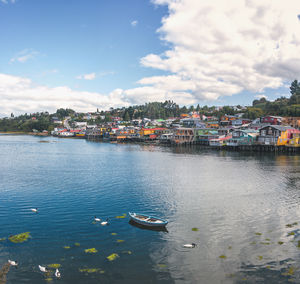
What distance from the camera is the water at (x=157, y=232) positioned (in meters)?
14.5

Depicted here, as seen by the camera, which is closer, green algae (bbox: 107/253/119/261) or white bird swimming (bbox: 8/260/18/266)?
white bird swimming (bbox: 8/260/18/266)

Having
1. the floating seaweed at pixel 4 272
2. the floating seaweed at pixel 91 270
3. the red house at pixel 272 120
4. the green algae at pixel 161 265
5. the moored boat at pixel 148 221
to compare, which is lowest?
the floating seaweed at pixel 4 272

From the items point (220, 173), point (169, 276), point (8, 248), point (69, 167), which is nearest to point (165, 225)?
point (169, 276)

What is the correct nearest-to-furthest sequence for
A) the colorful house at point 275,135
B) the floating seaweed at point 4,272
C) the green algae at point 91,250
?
the floating seaweed at point 4,272 → the green algae at point 91,250 → the colorful house at point 275,135

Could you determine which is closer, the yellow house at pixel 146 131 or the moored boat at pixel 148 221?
the moored boat at pixel 148 221

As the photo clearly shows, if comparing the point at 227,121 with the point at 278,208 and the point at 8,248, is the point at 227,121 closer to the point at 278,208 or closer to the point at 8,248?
the point at 278,208

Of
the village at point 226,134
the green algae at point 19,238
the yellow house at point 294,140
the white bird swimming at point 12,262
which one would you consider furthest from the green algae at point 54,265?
the yellow house at point 294,140

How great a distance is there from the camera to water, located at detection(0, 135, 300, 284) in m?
14.5

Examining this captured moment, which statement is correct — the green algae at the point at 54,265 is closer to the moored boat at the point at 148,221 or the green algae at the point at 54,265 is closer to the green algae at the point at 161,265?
the green algae at the point at 161,265

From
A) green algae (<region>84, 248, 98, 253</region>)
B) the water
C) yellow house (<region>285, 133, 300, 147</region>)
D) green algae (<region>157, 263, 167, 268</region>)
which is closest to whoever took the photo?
the water

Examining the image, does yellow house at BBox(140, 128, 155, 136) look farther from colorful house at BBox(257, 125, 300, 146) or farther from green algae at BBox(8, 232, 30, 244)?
green algae at BBox(8, 232, 30, 244)

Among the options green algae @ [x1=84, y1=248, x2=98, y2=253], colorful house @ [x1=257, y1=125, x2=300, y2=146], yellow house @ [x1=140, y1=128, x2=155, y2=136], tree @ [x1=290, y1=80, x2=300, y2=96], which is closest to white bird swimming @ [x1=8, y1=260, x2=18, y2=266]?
green algae @ [x1=84, y1=248, x2=98, y2=253]

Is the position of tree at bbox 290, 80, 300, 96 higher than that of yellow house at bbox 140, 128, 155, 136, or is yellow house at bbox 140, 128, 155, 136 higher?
tree at bbox 290, 80, 300, 96

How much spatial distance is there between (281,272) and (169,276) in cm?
676
